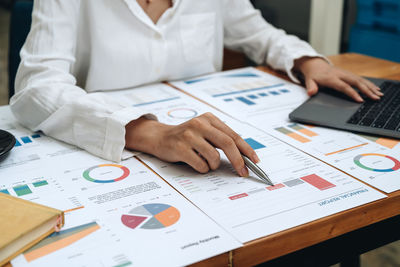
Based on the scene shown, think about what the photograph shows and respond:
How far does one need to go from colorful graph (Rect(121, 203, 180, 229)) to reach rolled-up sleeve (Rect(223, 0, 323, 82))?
0.82m

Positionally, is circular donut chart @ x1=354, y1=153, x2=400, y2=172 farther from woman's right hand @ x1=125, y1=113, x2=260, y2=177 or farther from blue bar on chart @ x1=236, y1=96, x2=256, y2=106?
blue bar on chart @ x1=236, y1=96, x2=256, y2=106

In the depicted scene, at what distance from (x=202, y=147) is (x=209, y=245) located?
23 centimetres

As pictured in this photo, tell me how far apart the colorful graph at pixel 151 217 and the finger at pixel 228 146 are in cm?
16

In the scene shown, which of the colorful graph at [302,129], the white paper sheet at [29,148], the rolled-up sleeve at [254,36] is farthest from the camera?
the rolled-up sleeve at [254,36]

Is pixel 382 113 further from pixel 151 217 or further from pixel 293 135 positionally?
pixel 151 217

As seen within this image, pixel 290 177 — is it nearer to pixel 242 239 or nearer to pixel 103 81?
pixel 242 239

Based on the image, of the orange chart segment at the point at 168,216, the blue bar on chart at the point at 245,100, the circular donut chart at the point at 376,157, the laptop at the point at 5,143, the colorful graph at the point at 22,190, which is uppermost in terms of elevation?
the laptop at the point at 5,143

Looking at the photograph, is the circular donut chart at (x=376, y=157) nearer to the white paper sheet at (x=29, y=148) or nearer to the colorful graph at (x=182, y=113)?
the colorful graph at (x=182, y=113)

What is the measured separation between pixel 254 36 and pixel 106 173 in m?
0.91

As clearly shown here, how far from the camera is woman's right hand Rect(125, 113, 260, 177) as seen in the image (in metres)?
0.76

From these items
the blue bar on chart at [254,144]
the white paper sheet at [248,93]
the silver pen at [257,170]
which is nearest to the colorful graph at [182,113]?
the white paper sheet at [248,93]

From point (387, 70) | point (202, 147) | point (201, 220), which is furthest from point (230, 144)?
point (387, 70)

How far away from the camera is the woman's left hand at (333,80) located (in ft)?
3.60

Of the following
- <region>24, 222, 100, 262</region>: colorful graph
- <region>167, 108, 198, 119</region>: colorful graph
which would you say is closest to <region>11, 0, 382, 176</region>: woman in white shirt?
<region>167, 108, 198, 119</region>: colorful graph
